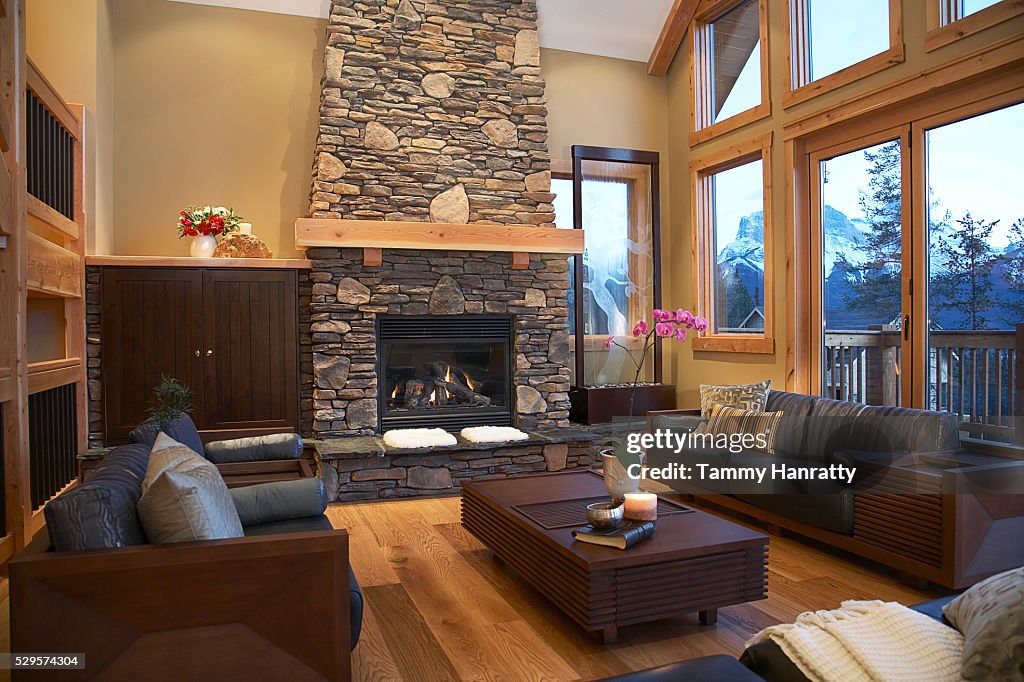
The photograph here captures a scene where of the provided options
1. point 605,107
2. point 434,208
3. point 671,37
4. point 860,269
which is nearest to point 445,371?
point 434,208

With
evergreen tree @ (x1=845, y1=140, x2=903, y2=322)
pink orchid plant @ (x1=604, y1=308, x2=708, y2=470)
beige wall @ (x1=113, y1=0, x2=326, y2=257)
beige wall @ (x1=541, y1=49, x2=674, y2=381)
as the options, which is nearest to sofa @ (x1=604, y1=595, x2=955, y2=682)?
pink orchid plant @ (x1=604, y1=308, x2=708, y2=470)

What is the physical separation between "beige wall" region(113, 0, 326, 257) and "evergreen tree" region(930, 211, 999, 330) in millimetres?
4821

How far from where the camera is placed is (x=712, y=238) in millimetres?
7000

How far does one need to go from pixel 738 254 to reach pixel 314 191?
3.59 meters

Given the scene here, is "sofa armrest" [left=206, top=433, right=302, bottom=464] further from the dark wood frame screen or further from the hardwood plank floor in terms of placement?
the dark wood frame screen

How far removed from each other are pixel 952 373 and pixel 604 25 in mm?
4404

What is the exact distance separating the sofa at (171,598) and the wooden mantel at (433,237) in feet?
11.4

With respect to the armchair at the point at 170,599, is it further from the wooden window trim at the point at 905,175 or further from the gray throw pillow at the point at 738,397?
the wooden window trim at the point at 905,175

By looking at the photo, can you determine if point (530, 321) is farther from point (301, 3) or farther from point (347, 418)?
point (301, 3)

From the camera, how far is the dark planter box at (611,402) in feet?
22.0

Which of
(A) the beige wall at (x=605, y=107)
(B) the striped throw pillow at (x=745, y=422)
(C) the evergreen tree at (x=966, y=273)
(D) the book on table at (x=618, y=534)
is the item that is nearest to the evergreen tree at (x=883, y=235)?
(C) the evergreen tree at (x=966, y=273)

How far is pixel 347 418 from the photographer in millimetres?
5902

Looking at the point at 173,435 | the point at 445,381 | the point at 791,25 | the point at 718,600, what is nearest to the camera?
the point at 718,600

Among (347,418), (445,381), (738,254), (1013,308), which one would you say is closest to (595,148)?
(738,254)
